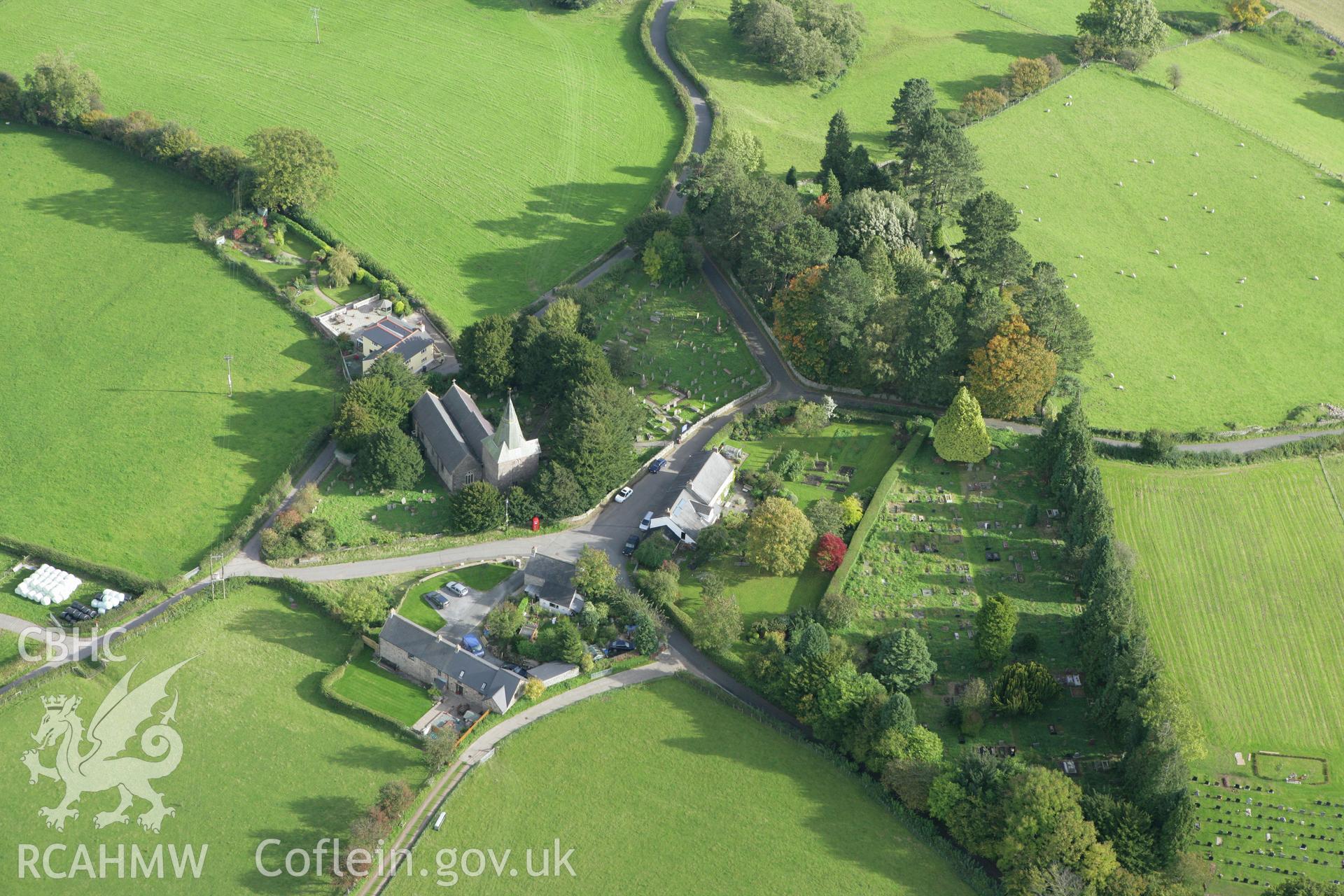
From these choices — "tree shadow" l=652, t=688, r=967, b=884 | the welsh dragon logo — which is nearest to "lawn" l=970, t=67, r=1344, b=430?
"tree shadow" l=652, t=688, r=967, b=884

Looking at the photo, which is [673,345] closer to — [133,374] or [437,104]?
[133,374]

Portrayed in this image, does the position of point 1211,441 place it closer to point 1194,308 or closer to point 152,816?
point 1194,308

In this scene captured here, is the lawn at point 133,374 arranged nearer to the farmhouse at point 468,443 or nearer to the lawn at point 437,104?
Result: the farmhouse at point 468,443

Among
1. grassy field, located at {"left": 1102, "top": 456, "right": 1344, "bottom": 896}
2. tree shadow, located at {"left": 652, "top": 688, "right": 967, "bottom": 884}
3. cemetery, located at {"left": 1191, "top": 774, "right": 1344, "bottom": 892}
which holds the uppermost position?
grassy field, located at {"left": 1102, "top": 456, "right": 1344, "bottom": 896}

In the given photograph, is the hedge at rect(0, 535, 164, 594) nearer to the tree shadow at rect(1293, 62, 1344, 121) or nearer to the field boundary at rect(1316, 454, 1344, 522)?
the field boundary at rect(1316, 454, 1344, 522)

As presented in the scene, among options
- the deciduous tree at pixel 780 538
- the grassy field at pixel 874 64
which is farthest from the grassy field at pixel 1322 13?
the deciduous tree at pixel 780 538
